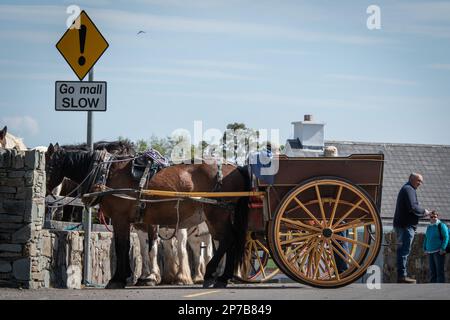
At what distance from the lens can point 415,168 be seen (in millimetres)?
42469

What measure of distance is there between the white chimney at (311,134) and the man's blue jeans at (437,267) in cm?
2168

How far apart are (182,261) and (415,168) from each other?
25835 mm

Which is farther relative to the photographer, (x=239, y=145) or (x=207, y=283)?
(x=239, y=145)

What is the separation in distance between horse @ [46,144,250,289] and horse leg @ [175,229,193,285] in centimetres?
307

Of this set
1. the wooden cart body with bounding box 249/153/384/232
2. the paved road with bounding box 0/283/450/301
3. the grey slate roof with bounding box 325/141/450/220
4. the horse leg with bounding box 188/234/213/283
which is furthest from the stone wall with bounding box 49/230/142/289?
the grey slate roof with bounding box 325/141/450/220

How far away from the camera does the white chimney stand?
4081 cm

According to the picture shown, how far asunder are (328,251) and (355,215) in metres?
0.62

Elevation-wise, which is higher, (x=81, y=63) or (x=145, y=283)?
(x=81, y=63)

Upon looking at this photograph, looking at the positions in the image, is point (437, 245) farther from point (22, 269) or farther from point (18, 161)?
point (18, 161)

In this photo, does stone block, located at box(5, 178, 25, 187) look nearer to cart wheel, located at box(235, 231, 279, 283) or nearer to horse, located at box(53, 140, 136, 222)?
horse, located at box(53, 140, 136, 222)

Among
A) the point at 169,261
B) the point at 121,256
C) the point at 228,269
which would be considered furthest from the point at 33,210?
the point at 169,261

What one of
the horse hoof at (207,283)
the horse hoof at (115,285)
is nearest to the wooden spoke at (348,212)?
the horse hoof at (207,283)

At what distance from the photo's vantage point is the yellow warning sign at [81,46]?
1570cm
